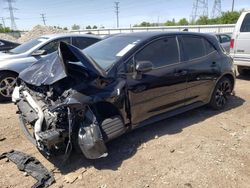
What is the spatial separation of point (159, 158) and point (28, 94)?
214 cm

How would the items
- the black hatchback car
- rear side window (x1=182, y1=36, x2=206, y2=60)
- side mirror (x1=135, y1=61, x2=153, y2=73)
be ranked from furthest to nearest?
rear side window (x1=182, y1=36, x2=206, y2=60) → side mirror (x1=135, y1=61, x2=153, y2=73) → the black hatchback car

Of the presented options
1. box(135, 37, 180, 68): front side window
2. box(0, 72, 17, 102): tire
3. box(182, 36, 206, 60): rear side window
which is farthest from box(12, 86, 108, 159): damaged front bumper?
box(0, 72, 17, 102): tire

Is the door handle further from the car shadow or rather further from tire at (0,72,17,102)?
tire at (0,72,17,102)

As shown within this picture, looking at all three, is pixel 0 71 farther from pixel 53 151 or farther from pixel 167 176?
pixel 167 176

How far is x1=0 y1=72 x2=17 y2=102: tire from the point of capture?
20.8 feet

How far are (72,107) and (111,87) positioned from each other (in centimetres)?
68

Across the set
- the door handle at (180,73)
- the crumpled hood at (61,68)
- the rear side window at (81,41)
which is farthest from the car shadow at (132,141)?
the rear side window at (81,41)

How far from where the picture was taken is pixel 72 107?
126 inches

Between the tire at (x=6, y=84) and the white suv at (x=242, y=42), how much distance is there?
21.2 ft

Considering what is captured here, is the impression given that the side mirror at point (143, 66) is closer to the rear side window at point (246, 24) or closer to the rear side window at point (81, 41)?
the rear side window at point (81, 41)

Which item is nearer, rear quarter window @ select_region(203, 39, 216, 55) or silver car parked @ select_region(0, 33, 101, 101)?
rear quarter window @ select_region(203, 39, 216, 55)

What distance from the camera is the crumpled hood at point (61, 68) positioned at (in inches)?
130

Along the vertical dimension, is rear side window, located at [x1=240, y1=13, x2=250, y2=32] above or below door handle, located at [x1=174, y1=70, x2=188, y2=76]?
above

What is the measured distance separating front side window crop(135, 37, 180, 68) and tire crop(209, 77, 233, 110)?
57.4 inches
